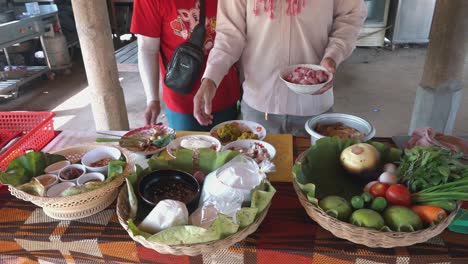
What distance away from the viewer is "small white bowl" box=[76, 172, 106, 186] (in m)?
1.14

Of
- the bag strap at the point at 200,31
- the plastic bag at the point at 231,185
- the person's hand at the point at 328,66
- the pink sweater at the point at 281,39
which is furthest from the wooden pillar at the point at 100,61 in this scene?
the plastic bag at the point at 231,185

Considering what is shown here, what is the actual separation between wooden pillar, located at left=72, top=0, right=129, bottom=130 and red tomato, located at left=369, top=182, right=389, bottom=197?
2.06 meters

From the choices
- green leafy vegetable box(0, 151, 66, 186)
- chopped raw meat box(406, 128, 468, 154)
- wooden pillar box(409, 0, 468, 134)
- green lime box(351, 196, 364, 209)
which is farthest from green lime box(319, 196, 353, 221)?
wooden pillar box(409, 0, 468, 134)

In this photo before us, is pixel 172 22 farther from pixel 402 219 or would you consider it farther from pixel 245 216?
pixel 402 219

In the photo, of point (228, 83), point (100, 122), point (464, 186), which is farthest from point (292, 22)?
point (100, 122)

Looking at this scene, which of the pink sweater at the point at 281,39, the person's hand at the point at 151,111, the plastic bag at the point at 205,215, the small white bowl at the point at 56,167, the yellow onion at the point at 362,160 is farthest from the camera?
the person's hand at the point at 151,111

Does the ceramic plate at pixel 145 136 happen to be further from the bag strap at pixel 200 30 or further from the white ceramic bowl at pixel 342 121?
the white ceramic bowl at pixel 342 121

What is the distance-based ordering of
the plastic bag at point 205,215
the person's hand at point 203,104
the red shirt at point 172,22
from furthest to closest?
the red shirt at point 172,22 < the person's hand at point 203,104 < the plastic bag at point 205,215

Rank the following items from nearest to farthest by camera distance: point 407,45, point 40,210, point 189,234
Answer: point 189,234 → point 40,210 → point 407,45

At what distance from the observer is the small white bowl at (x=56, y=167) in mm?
1192

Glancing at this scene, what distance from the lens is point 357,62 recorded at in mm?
5527

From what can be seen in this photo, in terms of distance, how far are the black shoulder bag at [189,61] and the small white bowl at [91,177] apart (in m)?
0.75

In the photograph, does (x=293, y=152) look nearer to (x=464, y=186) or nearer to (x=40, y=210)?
(x=464, y=186)

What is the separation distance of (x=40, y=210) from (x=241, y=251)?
2.15 ft
